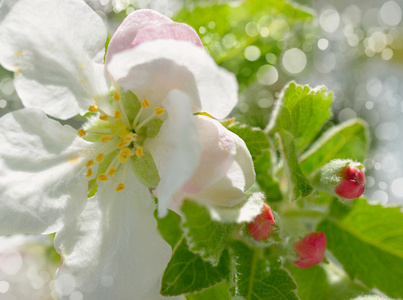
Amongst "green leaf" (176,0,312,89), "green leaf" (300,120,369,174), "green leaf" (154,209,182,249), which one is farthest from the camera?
"green leaf" (176,0,312,89)

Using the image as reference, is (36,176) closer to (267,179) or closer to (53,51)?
(53,51)

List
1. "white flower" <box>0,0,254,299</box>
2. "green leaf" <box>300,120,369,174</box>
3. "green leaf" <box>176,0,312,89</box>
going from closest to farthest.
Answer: "white flower" <box>0,0,254,299</box>, "green leaf" <box>300,120,369,174</box>, "green leaf" <box>176,0,312,89</box>

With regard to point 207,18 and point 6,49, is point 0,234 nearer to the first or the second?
point 6,49

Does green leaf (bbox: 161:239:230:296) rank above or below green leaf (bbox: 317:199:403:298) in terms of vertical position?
above

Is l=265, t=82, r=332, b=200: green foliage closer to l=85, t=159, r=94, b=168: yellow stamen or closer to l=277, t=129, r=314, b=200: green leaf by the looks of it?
l=277, t=129, r=314, b=200: green leaf

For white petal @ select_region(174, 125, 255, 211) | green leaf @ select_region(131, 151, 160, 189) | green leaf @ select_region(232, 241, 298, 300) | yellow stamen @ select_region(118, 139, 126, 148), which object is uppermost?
white petal @ select_region(174, 125, 255, 211)

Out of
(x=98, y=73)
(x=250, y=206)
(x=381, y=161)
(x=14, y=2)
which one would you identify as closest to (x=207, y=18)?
(x=98, y=73)

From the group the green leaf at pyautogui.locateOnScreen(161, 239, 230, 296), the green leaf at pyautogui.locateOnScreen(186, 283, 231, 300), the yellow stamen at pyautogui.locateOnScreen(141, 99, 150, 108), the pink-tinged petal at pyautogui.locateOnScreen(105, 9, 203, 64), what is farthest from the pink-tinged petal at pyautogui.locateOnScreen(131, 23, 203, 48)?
the green leaf at pyautogui.locateOnScreen(186, 283, 231, 300)

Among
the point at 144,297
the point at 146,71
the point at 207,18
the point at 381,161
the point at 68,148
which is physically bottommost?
the point at 381,161
